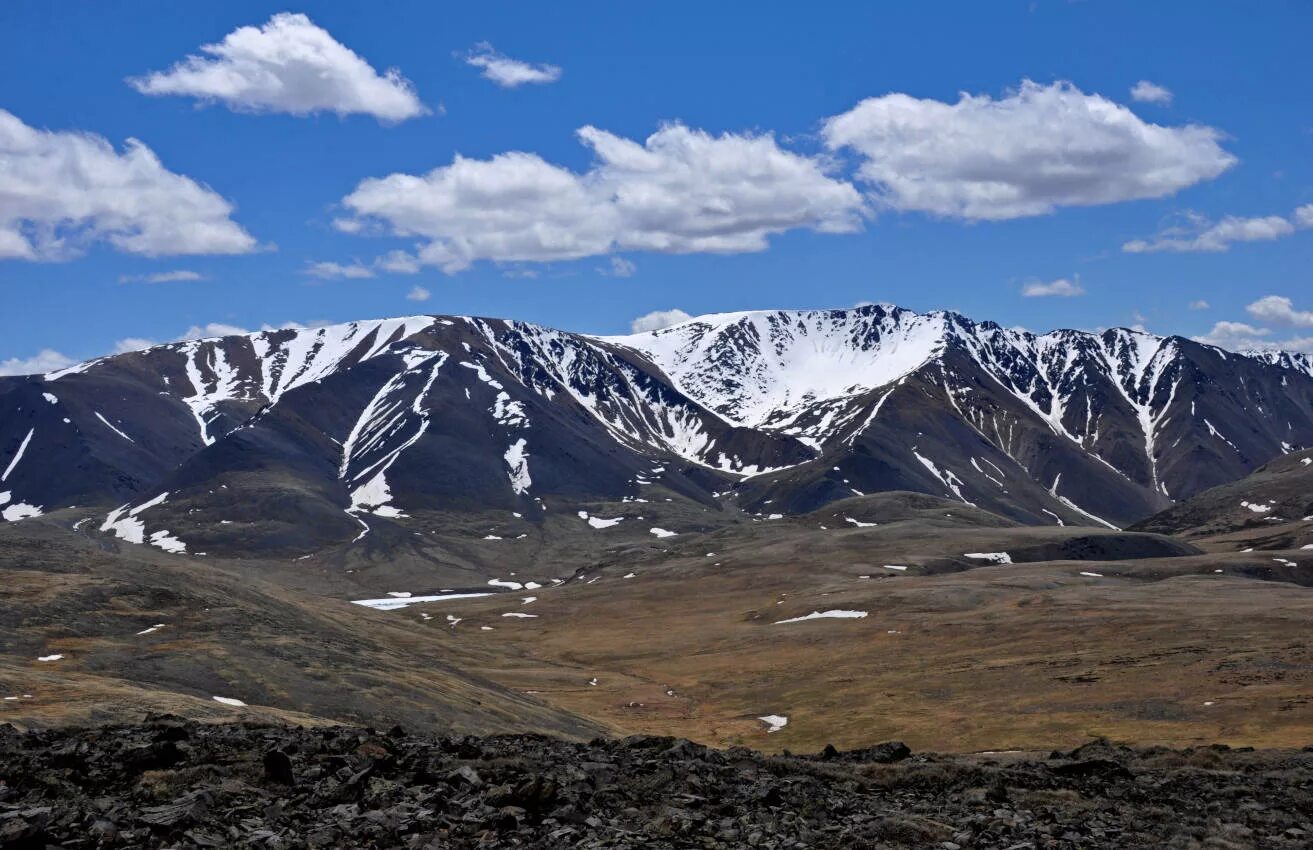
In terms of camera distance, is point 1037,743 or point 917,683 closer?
point 1037,743

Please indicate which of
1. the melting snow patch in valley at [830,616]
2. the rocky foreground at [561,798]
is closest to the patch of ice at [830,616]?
the melting snow patch in valley at [830,616]

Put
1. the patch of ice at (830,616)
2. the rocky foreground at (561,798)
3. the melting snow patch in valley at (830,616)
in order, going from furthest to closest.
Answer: the patch of ice at (830,616)
the melting snow patch in valley at (830,616)
the rocky foreground at (561,798)

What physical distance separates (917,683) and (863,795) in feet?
271

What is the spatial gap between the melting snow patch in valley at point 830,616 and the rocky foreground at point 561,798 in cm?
12627

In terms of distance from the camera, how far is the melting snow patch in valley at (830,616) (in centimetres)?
16452

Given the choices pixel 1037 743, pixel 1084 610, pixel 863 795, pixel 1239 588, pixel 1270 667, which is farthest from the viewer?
pixel 1239 588

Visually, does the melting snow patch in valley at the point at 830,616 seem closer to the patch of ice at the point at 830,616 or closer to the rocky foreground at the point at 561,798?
the patch of ice at the point at 830,616

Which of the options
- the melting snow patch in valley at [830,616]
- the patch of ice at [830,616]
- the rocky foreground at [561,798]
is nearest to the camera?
the rocky foreground at [561,798]

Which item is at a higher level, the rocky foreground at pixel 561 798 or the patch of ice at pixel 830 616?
the rocky foreground at pixel 561 798

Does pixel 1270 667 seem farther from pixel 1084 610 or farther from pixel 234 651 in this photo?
pixel 234 651

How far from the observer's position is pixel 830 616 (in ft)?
550

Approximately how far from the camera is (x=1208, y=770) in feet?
136

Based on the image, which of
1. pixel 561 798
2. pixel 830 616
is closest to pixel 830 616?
pixel 830 616

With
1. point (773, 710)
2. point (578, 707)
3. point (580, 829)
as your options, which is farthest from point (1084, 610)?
point (580, 829)
